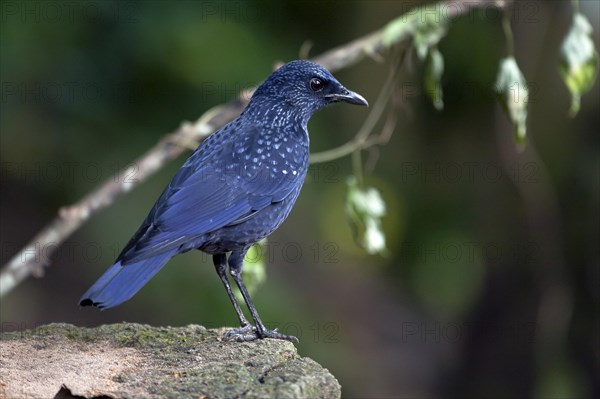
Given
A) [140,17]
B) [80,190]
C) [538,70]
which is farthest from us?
[538,70]

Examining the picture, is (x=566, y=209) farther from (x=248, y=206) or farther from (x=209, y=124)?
(x=248, y=206)

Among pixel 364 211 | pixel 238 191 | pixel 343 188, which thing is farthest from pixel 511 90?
pixel 343 188

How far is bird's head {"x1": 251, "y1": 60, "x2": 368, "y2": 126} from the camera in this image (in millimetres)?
4641

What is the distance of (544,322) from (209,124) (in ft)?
10.3

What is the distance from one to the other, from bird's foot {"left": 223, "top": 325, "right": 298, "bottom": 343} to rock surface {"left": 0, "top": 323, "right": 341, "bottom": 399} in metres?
0.06

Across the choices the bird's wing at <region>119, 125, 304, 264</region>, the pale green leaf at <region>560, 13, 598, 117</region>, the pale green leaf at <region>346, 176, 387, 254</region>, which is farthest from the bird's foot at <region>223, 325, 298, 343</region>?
the pale green leaf at <region>560, 13, 598, 117</region>

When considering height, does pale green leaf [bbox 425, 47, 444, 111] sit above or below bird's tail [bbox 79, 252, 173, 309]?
above

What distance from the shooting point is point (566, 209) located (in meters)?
7.00

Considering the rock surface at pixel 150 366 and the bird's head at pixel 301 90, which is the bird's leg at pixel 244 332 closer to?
the rock surface at pixel 150 366

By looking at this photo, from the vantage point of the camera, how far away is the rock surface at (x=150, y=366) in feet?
10.4

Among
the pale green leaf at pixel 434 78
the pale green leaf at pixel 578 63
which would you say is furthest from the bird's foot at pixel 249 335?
the pale green leaf at pixel 578 63

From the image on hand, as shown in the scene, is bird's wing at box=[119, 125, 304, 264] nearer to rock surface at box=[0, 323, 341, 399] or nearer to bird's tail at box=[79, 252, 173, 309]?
bird's tail at box=[79, 252, 173, 309]

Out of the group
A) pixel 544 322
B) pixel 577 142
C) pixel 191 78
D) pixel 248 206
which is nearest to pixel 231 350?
pixel 248 206

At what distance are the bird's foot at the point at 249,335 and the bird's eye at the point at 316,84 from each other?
129cm
